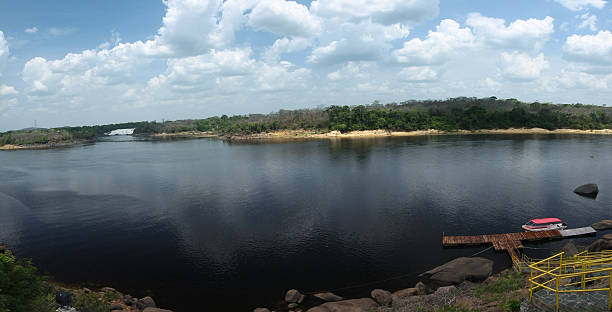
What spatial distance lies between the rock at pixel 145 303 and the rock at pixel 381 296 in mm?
20347

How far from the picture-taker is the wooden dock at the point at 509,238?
3916 cm

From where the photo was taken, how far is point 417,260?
120 feet

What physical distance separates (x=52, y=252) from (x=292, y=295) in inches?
1333

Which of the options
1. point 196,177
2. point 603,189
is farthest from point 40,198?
point 603,189

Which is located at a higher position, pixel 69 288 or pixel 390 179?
pixel 390 179

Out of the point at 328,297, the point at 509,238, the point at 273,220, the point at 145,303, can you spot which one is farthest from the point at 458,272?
the point at 145,303

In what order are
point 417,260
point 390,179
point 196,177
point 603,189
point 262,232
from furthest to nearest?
point 196,177 → point 390,179 → point 603,189 → point 262,232 → point 417,260

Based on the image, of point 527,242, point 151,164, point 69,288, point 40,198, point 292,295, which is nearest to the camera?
point 292,295

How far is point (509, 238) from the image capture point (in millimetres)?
40562

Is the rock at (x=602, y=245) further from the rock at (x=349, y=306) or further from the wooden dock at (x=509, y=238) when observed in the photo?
the rock at (x=349, y=306)

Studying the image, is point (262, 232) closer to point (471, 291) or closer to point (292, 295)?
point (292, 295)

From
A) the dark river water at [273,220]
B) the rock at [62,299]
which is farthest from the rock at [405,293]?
the rock at [62,299]

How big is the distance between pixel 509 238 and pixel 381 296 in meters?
21.9

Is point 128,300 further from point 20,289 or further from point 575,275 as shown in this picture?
point 575,275
